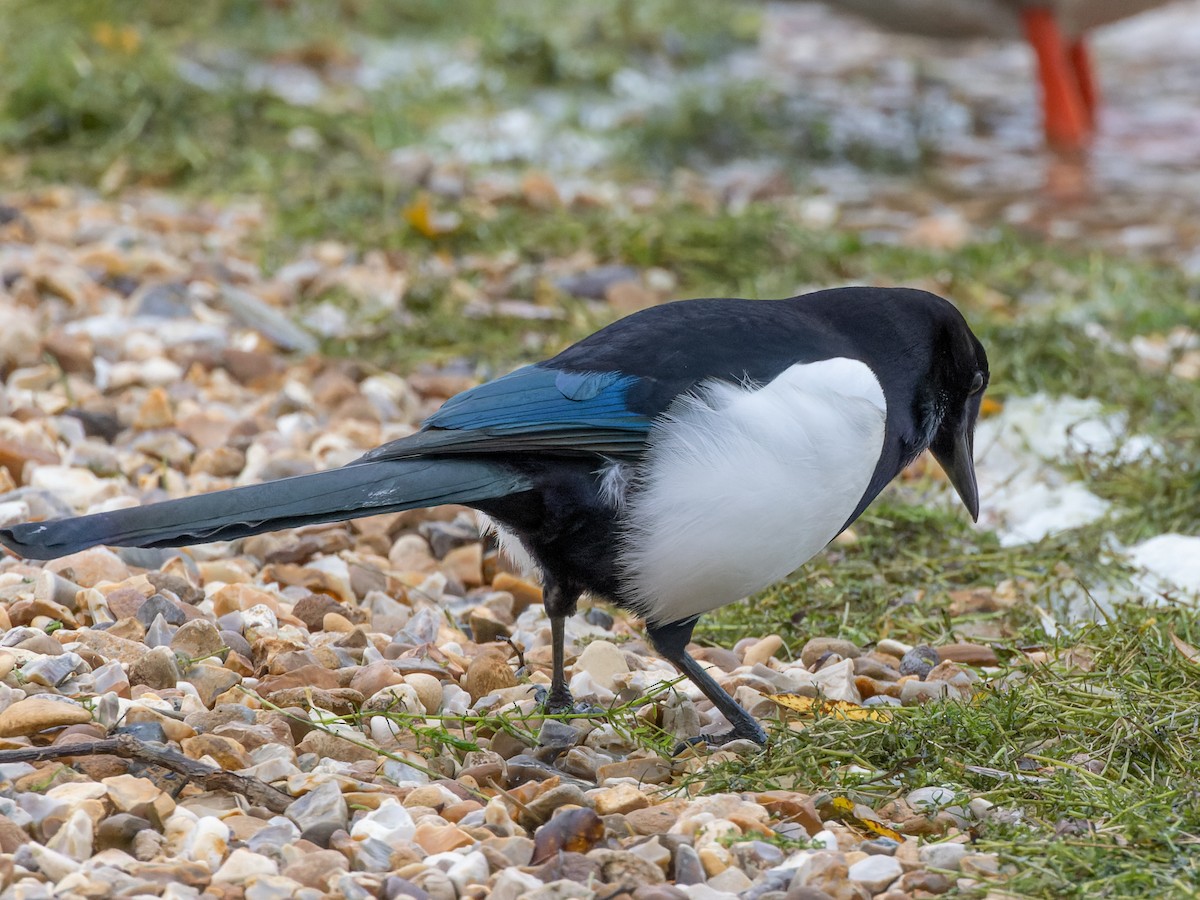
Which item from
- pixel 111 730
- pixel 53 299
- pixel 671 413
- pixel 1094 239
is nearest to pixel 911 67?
pixel 1094 239

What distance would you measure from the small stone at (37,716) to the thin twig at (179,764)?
94mm

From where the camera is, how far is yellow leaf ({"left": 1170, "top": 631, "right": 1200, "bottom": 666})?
295 centimetres

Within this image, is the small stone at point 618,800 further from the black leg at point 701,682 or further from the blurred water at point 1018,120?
the blurred water at point 1018,120

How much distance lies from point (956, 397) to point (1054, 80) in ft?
18.9

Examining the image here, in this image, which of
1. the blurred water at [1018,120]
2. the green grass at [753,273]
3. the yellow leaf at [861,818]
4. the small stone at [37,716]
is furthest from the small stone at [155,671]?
the blurred water at [1018,120]

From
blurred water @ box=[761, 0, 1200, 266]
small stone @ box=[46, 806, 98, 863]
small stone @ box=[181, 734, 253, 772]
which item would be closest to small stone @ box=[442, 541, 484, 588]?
small stone @ box=[181, 734, 253, 772]

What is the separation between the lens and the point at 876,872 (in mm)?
2266

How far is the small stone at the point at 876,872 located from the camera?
226 centimetres

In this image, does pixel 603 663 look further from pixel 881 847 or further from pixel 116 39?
pixel 116 39

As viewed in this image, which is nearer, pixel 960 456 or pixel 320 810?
pixel 320 810

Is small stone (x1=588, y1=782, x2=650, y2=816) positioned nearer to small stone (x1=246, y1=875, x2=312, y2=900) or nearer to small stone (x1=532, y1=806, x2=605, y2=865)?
small stone (x1=532, y1=806, x2=605, y2=865)

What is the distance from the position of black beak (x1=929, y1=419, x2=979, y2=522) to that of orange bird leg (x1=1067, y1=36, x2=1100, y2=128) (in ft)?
20.0

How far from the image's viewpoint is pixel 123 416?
401 centimetres

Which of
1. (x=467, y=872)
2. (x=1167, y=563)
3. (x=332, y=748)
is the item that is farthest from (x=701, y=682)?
(x=1167, y=563)
